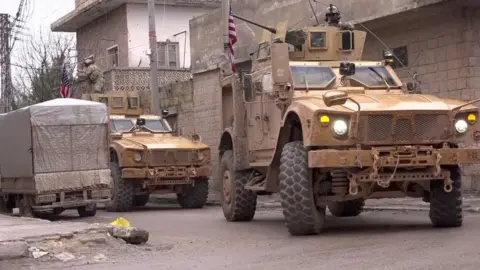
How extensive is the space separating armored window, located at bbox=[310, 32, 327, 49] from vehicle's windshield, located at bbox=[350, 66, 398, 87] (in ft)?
3.00

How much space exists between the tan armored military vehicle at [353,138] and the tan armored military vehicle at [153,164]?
18.1ft

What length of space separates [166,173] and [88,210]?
6.41 feet

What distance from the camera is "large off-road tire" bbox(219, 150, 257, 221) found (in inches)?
488

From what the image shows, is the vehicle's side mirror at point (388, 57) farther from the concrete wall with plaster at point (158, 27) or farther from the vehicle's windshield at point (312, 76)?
the concrete wall with plaster at point (158, 27)

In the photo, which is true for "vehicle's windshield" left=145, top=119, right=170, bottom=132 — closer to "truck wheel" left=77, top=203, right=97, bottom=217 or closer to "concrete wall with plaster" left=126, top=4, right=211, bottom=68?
"truck wheel" left=77, top=203, right=97, bottom=217

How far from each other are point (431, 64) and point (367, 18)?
1.66 meters

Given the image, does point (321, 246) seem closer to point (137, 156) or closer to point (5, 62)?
point (137, 156)

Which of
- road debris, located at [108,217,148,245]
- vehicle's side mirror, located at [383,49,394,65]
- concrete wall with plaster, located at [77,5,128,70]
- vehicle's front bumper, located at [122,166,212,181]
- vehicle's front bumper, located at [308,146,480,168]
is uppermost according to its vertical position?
concrete wall with plaster, located at [77,5,128,70]

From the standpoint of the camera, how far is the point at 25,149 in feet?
48.0

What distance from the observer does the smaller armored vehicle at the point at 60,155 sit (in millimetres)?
14406

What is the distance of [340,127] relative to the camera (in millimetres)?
8945

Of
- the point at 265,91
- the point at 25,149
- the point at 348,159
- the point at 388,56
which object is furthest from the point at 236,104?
the point at 25,149

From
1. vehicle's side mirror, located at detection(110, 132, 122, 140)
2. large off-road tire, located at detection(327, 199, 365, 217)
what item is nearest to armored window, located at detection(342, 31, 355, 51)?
large off-road tire, located at detection(327, 199, 365, 217)

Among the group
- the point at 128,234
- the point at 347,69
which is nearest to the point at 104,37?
the point at 347,69
